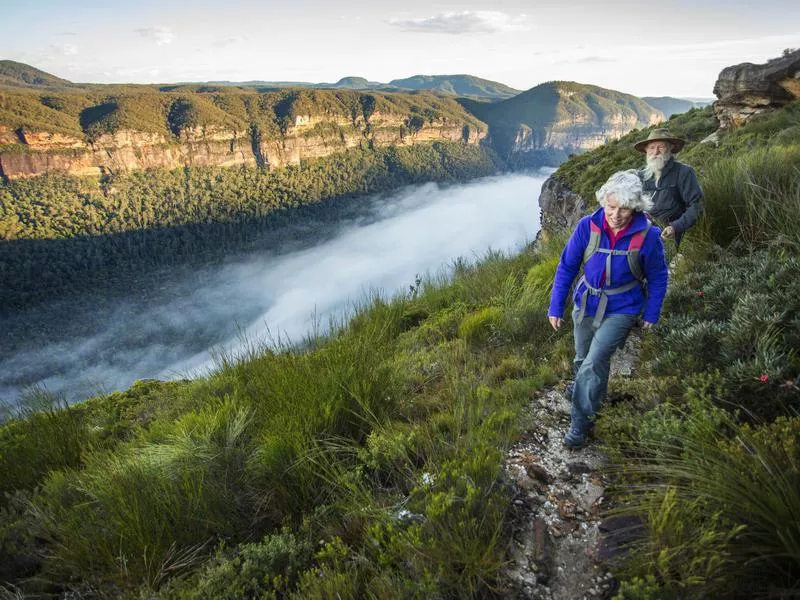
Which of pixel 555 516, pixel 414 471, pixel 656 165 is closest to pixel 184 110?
pixel 656 165

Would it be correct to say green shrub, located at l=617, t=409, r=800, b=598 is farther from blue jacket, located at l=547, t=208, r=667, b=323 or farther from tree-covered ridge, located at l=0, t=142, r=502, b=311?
tree-covered ridge, located at l=0, t=142, r=502, b=311

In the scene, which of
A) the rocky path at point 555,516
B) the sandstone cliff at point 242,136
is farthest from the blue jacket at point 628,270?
the sandstone cliff at point 242,136

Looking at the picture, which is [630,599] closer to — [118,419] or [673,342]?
[673,342]

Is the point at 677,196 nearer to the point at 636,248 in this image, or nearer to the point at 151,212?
the point at 636,248

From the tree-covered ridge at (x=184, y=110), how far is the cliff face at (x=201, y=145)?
1581 mm

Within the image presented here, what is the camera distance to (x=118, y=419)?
5113 millimetres

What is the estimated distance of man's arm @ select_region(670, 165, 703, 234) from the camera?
378 centimetres

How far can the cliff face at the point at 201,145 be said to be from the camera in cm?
8550

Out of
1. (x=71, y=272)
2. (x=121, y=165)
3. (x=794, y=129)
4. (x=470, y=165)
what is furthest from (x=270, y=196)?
(x=794, y=129)

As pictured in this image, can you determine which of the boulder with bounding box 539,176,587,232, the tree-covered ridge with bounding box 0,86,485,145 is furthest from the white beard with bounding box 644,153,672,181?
the tree-covered ridge with bounding box 0,86,485,145

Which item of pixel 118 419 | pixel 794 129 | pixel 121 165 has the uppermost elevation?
pixel 121 165

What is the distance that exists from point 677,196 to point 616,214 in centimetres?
235

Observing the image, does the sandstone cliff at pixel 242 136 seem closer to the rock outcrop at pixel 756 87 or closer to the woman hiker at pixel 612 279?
the rock outcrop at pixel 756 87

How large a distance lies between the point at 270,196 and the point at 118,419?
393ft
